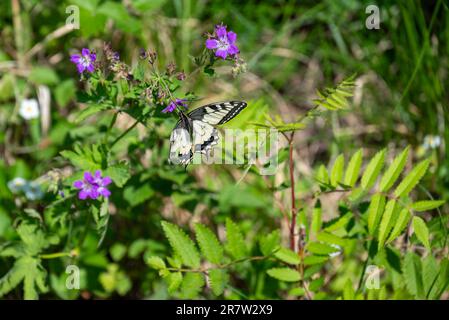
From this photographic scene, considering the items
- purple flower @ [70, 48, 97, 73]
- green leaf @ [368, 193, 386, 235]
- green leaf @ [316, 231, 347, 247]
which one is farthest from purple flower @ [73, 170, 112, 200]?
green leaf @ [368, 193, 386, 235]

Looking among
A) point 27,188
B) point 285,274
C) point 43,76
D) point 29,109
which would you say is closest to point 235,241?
point 285,274

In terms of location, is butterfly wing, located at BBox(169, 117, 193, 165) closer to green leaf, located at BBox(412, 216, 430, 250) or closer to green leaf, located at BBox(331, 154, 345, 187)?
green leaf, located at BBox(331, 154, 345, 187)

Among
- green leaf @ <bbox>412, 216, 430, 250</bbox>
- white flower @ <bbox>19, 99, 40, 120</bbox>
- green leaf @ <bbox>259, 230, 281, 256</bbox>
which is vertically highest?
white flower @ <bbox>19, 99, 40, 120</bbox>

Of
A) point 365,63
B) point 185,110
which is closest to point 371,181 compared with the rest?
point 185,110

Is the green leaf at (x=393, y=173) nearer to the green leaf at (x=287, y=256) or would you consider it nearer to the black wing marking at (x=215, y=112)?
the green leaf at (x=287, y=256)

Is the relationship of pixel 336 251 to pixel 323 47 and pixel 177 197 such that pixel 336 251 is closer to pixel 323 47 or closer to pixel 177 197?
pixel 177 197

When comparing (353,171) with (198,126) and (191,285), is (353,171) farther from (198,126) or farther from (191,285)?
(191,285)
